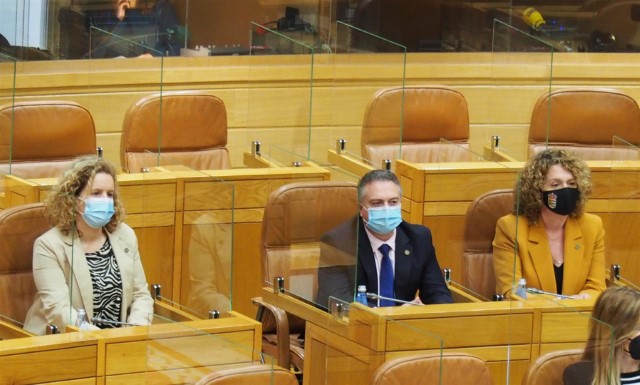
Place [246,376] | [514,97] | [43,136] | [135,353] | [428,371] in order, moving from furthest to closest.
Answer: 1. [514,97]
2. [43,136]
3. [135,353]
4. [428,371]
5. [246,376]

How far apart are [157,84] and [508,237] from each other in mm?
1197

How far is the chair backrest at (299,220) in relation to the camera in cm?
304

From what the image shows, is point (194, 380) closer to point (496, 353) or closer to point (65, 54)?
point (496, 353)

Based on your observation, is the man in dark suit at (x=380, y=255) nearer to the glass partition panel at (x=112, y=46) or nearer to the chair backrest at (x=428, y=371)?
the chair backrest at (x=428, y=371)

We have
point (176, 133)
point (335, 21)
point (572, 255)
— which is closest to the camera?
point (572, 255)

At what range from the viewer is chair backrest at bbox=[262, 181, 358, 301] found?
304 cm

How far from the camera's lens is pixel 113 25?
3.91 meters

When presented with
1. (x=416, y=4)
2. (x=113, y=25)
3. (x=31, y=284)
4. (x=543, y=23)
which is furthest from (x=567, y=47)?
(x=31, y=284)

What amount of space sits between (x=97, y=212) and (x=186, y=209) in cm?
26

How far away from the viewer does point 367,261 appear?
2.96 metres

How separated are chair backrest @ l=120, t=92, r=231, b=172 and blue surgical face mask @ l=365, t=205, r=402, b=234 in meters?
0.69

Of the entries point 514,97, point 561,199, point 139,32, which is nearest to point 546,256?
point 561,199

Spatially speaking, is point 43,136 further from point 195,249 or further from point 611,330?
point 611,330

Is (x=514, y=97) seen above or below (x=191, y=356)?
above
